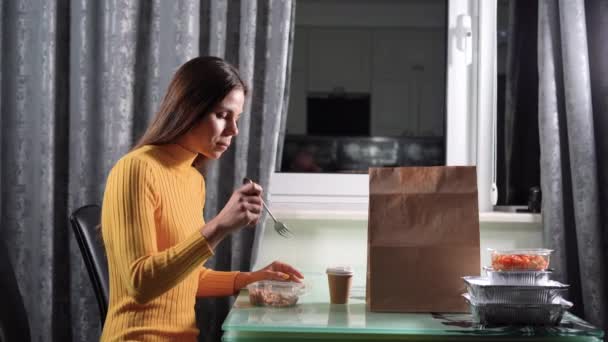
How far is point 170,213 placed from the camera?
145 cm

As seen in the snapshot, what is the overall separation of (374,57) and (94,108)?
8.08ft

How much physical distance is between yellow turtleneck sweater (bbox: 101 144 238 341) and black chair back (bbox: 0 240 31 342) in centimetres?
23

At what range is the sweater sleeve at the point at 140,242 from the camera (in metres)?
1.29

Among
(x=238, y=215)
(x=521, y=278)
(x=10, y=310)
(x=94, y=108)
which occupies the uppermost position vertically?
(x=94, y=108)

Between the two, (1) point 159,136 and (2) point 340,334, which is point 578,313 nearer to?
(2) point 340,334

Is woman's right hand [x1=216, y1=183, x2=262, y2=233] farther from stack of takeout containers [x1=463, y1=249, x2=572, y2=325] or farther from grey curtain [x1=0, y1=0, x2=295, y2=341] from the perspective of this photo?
grey curtain [x1=0, y1=0, x2=295, y2=341]

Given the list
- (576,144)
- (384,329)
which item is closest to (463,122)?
(576,144)

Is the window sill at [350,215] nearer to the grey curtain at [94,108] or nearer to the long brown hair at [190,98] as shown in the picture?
the grey curtain at [94,108]

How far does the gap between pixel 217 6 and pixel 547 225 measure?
3.96ft

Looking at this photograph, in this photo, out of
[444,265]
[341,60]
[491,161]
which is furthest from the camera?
[341,60]

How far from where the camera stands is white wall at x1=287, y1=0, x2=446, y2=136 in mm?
3938

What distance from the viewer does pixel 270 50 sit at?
2145 mm

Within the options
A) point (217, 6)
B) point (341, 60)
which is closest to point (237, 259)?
point (217, 6)

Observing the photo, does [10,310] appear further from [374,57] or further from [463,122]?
[374,57]
